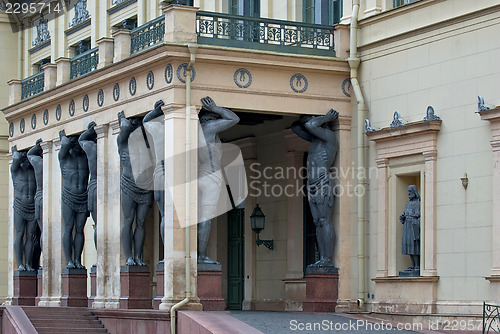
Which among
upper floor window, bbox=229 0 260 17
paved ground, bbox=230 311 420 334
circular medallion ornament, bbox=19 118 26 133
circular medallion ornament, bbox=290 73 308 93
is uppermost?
upper floor window, bbox=229 0 260 17

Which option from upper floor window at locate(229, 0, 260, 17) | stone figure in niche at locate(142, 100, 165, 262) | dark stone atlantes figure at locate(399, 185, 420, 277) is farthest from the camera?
upper floor window at locate(229, 0, 260, 17)

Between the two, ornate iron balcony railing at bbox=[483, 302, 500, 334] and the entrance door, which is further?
the entrance door

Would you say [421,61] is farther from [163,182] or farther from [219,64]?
[163,182]

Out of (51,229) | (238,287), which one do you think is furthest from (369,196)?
(51,229)

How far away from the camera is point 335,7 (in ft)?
86.5

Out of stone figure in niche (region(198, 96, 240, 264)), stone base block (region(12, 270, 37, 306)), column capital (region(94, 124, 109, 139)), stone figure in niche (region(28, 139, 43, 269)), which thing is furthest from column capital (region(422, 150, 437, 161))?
stone base block (region(12, 270, 37, 306))

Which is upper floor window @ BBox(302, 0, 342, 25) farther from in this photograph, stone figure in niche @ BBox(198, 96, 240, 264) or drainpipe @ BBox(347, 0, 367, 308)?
stone figure in niche @ BBox(198, 96, 240, 264)

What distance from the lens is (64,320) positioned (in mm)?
26922

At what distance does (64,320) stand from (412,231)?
25.7 feet

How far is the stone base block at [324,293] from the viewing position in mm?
24969

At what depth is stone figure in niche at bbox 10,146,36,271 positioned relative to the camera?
31.6 meters

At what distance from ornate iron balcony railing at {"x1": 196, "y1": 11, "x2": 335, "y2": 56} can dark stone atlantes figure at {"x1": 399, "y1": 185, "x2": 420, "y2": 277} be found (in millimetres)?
3569

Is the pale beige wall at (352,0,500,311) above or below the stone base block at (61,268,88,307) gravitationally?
above

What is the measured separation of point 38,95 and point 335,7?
7.65m
